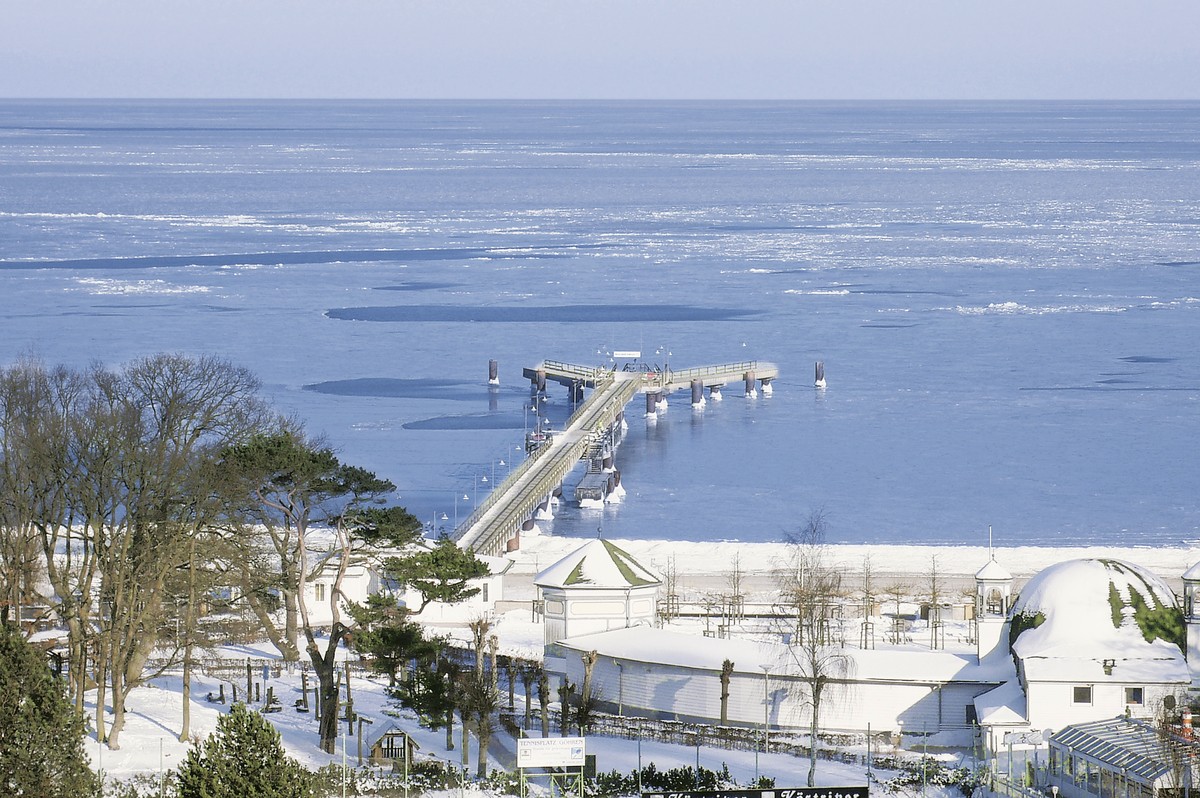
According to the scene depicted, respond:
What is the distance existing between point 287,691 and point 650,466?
3656cm

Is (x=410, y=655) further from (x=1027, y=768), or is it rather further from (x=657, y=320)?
(x=657, y=320)

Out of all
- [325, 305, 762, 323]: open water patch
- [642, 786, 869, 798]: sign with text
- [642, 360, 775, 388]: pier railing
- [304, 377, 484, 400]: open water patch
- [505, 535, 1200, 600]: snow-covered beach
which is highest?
[325, 305, 762, 323]: open water patch

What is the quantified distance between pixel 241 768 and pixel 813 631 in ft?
55.8

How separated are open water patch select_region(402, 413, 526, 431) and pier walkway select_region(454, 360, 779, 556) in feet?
8.90

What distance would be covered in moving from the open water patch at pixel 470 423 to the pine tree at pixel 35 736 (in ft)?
163

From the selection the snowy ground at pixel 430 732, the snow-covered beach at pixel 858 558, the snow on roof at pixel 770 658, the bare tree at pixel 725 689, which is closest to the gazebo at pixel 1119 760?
the snowy ground at pixel 430 732

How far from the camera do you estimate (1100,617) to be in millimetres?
33719

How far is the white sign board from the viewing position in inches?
1116

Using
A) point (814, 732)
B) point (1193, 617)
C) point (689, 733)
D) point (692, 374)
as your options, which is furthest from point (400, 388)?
point (814, 732)

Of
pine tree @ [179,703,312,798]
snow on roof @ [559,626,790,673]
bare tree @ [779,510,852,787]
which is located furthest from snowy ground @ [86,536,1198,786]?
pine tree @ [179,703,312,798]

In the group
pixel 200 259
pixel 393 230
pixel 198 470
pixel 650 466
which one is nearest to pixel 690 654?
pixel 198 470

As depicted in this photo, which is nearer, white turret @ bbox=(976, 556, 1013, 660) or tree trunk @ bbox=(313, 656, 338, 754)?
tree trunk @ bbox=(313, 656, 338, 754)

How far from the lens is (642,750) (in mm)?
32312

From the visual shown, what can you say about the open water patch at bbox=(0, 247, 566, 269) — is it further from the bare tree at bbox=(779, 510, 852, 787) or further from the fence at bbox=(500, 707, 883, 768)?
the fence at bbox=(500, 707, 883, 768)
